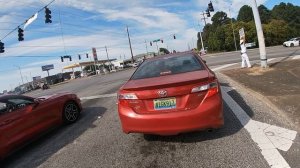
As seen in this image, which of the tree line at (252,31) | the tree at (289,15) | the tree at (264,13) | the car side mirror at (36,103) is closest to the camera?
the car side mirror at (36,103)

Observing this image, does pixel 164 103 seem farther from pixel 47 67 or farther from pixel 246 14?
pixel 246 14

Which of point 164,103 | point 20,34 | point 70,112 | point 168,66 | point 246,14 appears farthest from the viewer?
point 246,14

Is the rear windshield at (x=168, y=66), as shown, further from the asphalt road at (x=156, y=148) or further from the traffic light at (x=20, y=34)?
the traffic light at (x=20, y=34)

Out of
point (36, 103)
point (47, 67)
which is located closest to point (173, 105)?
point (36, 103)

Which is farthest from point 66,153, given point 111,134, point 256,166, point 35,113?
point 256,166

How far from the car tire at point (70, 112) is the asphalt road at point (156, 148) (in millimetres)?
Answer: 565

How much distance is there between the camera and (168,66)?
6.70 metres

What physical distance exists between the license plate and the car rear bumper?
11 cm

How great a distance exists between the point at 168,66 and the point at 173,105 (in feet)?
4.72

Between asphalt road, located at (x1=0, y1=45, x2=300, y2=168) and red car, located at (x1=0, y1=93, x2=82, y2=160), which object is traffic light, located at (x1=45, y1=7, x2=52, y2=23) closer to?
red car, located at (x1=0, y1=93, x2=82, y2=160)

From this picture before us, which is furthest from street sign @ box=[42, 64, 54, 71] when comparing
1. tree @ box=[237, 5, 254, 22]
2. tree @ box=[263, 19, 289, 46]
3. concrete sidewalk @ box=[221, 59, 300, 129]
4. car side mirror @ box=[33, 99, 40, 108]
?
car side mirror @ box=[33, 99, 40, 108]

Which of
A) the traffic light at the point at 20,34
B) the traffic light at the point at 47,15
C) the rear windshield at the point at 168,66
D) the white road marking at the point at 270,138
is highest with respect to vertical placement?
the traffic light at the point at 47,15

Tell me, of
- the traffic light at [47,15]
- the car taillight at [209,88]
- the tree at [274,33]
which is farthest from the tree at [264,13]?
the car taillight at [209,88]

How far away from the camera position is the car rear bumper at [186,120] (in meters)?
5.35
